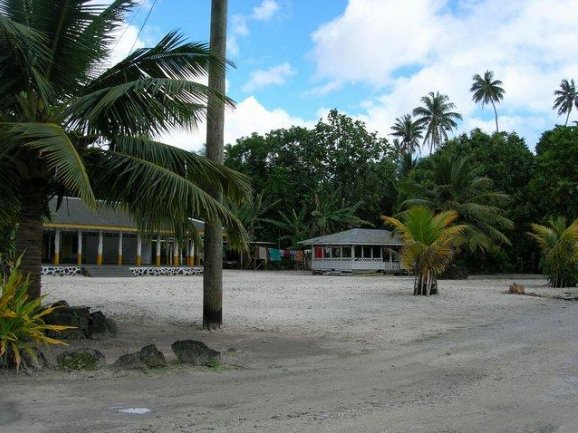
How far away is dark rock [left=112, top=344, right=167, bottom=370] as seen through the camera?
7.47 meters

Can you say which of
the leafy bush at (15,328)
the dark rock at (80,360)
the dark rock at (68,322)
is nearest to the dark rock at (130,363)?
the dark rock at (80,360)

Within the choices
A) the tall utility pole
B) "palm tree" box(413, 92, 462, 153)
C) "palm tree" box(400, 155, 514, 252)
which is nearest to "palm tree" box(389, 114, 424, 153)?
"palm tree" box(413, 92, 462, 153)

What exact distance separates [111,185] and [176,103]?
1.60m

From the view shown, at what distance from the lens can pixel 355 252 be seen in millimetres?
43906

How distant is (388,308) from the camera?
16734mm

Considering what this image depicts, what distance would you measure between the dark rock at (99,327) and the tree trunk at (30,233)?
1.02m

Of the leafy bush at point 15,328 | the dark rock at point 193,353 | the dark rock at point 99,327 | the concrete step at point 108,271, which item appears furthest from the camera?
the concrete step at point 108,271

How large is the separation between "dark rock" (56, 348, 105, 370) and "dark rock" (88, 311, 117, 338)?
7.66 ft

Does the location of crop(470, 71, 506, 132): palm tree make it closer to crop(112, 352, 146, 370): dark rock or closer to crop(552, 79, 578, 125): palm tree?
crop(552, 79, 578, 125): palm tree

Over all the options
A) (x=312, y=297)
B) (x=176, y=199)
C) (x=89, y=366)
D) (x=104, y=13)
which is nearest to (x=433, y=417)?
(x=89, y=366)

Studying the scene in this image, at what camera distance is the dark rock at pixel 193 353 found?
783 centimetres

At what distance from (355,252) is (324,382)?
37.0 metres

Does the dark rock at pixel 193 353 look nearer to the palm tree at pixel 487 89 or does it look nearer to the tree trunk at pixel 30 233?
the tree trunk at pixel 30 233

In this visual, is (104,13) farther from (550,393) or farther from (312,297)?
(312,297)
